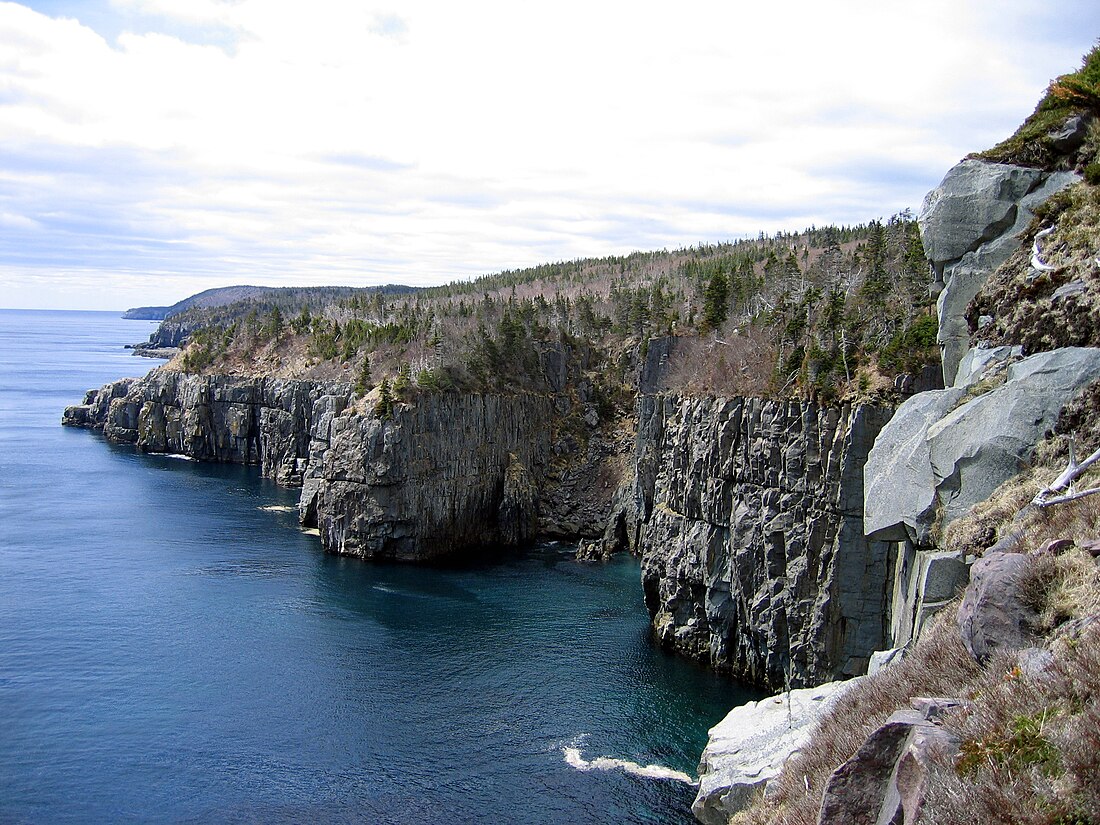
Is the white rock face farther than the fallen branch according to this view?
Yes

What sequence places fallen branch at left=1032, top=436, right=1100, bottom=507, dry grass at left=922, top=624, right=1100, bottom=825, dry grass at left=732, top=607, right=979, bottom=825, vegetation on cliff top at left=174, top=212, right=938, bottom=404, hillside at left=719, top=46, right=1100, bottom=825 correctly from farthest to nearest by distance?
vegetation on cliff top at left=174, top=212, right=938, bottom=404 < fallen branch at left=1032, top=436, right=1100, bottom=507 < dry grass at left=732, top=607, right=979, bottom=825 < hillside at left=719, top=46, right=1100, bottom=825 < dry grass at left=922, top=624, right=1100, bottom=825

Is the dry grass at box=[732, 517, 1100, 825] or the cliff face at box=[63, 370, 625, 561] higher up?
the dry grass at box=[732, 517, 1100, 825]

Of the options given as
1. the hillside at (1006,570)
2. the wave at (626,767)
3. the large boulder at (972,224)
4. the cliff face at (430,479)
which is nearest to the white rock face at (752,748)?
the hillside at (1006,570)

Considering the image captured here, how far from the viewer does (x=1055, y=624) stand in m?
15.4

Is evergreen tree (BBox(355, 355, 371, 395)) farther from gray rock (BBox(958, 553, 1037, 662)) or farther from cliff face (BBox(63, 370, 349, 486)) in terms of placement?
gray rock (BBox(958, 553, 1037, 662))

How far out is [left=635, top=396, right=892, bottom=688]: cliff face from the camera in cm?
4716

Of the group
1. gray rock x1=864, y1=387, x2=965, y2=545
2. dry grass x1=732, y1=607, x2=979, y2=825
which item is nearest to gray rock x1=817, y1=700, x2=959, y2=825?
dry grass x1=732, y1=607, x2=979, y2=825

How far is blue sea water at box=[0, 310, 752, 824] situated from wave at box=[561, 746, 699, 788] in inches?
18.5

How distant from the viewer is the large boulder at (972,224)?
2984 cm

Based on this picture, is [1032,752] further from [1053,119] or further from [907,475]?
[1053,119]

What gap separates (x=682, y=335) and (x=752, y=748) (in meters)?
59.5

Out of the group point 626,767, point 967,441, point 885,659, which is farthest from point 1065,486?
point 626,767

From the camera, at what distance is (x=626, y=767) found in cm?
4416

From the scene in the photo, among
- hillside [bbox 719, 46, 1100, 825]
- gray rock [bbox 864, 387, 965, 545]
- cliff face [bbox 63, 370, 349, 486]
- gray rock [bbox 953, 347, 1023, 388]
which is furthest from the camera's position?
cliff face [bbox 63, 370, 349, 486]
